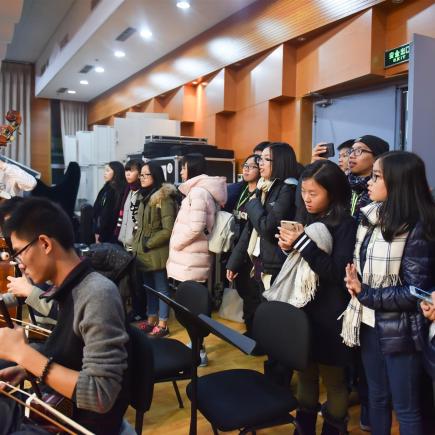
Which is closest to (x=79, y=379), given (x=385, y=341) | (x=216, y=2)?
(x=385, y=341)

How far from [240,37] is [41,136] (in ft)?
21.6

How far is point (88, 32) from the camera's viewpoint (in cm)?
606

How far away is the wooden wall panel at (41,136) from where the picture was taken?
10.1 meters

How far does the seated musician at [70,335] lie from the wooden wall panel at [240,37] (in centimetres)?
342

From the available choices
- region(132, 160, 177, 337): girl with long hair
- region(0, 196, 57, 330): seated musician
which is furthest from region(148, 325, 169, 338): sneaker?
region(0, 196, 57, 330): seated musician

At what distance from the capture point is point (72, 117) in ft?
34.8

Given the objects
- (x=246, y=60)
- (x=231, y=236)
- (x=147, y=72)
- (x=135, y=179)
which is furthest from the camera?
(x=147, y=72)

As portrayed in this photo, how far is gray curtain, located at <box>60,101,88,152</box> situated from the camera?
10.4 m

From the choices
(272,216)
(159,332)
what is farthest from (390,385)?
(159,332)

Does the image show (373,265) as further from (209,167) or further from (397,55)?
(209,167)

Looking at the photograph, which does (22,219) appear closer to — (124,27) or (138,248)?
(138,248)

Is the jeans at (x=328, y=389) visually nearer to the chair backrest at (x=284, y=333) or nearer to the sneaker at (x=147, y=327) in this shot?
the chair backrest at (x=284, y=333)

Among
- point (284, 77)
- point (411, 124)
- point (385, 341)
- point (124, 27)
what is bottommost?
point (385, 341)

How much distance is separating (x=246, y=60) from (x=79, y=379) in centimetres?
475
